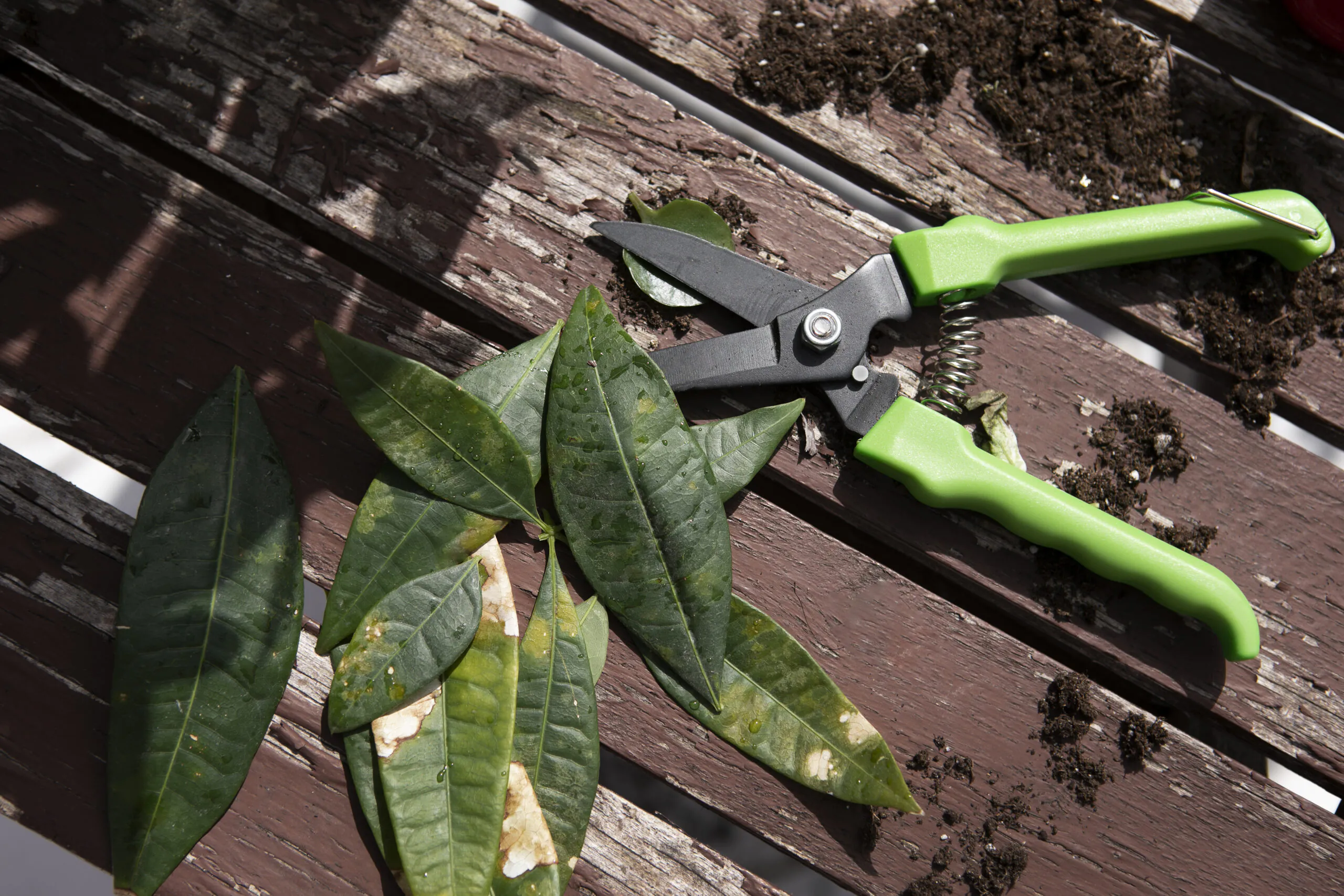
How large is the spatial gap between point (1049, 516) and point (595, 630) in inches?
26.3

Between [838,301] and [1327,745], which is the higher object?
[838,301]

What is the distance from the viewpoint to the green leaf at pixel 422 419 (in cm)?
109

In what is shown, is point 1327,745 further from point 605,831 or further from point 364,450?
point 364,450

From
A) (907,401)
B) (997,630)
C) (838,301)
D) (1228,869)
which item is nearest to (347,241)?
(838,301)

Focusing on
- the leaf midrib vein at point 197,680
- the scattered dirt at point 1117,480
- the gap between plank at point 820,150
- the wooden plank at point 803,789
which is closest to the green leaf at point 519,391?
the wooden plank at point 803,789

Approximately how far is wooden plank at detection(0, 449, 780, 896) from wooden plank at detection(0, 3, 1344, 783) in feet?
0.49

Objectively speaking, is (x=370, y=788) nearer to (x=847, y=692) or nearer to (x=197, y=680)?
(x=197, y=680)

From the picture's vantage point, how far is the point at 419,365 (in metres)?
1.09

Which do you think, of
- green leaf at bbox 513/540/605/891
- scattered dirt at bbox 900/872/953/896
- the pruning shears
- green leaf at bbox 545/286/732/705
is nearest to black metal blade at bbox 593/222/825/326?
the pruning shears

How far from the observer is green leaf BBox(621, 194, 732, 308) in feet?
3.92

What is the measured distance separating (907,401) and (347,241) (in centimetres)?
89

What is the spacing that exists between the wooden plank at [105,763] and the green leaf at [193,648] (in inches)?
2.3

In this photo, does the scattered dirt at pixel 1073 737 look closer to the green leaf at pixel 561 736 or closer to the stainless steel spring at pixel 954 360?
the stainless steel spring at pixel 954 360

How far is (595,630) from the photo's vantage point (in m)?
1.15
